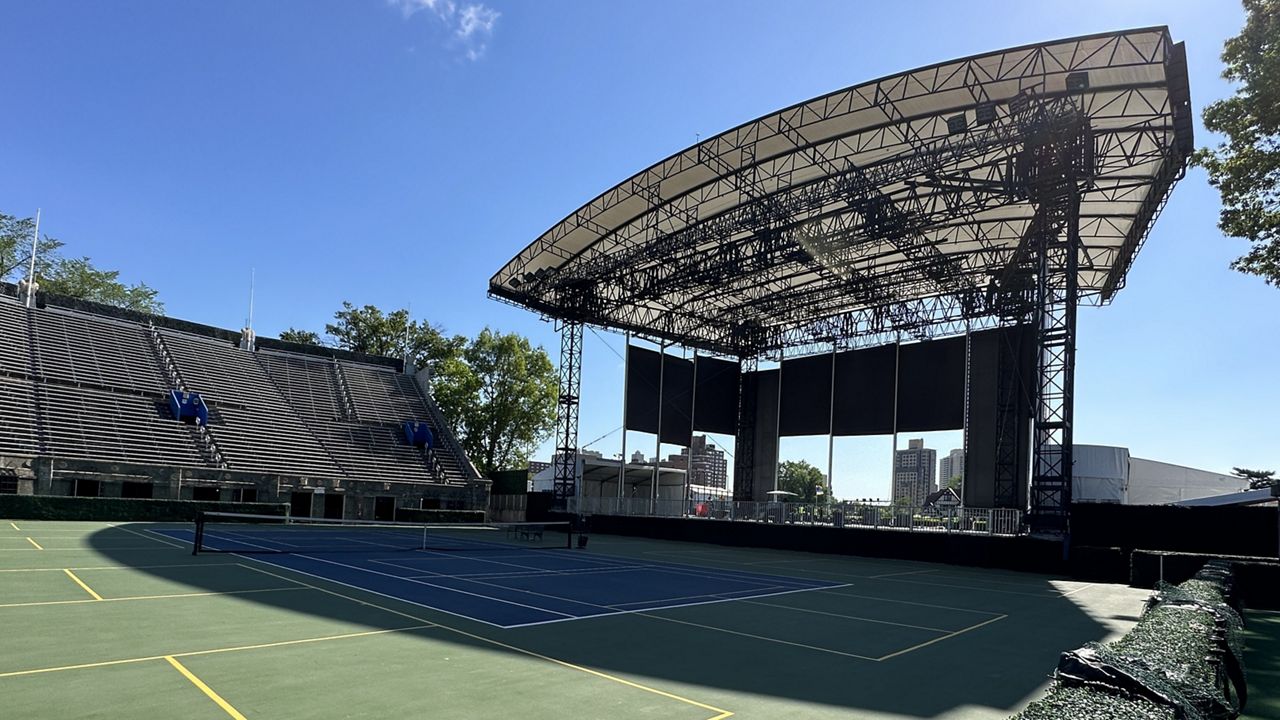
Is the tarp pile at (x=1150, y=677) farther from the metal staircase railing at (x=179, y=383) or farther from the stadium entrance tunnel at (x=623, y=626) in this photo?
the metal staircase railing at (x=179, y=383)

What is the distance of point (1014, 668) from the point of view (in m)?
10.7

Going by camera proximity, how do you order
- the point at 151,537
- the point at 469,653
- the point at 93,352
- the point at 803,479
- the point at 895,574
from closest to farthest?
the point at 469,653 < the point at 895,574 < the point at 151,537 < the point at 93,352 < the point at 803,479

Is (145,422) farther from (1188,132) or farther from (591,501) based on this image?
(1188,132)

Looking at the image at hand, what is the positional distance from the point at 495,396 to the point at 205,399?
26.0m

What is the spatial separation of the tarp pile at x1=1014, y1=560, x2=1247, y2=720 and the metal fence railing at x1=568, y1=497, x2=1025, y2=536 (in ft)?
73.3

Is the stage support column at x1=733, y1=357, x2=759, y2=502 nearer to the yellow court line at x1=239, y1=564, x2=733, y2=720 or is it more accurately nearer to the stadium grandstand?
the stadium grandstand

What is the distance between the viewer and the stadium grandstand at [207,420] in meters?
37.0

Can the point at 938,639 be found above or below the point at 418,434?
below

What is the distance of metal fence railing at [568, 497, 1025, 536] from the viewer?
1164 inches

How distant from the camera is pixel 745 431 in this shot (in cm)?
5012

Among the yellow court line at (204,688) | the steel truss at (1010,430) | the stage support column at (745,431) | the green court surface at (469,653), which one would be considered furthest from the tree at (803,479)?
the yellow court line at (204,688)

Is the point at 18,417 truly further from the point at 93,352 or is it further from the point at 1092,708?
the point at 1092,708

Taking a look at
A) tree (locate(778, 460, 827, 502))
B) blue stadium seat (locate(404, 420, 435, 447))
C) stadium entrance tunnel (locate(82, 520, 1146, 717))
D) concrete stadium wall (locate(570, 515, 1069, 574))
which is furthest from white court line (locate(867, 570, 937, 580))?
tree (locate(778, 460, 827, 502))

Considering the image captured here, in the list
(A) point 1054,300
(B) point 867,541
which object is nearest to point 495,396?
(B) point 867,541
